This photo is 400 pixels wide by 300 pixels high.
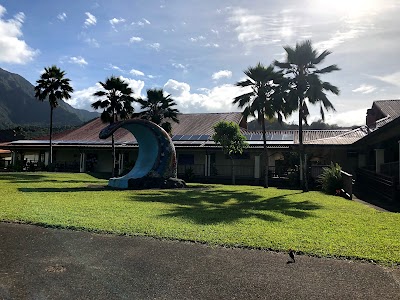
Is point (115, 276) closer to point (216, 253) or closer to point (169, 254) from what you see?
point (169, 254)

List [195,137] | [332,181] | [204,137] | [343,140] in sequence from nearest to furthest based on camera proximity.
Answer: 1. [332,181]
2. [343,140]
3. [204,137]
4. [195,137]

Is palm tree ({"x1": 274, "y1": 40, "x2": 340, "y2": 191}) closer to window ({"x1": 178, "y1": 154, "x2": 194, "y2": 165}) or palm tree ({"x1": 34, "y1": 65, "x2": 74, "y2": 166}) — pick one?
window ({"x1": 178, "y1": 154, "x2": 194, "y2": 165})

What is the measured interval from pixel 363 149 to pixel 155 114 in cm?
1555

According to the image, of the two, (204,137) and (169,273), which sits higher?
(204,137)

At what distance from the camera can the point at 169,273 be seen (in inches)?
199

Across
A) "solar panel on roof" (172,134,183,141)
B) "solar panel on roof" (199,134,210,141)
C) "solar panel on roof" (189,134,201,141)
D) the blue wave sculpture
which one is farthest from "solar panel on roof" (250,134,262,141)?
the blue wave sculpture

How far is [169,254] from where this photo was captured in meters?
5.95

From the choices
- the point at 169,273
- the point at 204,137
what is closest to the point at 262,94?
the point at 204,137

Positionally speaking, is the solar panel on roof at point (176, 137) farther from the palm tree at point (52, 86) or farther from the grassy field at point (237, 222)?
the grassy field at point (237, 222)

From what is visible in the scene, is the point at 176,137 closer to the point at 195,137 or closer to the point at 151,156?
the point at 195,137

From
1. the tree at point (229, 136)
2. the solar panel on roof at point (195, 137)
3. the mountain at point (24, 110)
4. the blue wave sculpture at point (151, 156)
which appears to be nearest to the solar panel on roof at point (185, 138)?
the solar panel on roof at point (195, 137)

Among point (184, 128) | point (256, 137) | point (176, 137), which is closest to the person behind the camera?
point (256, 137)

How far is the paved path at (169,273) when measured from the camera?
4379mm

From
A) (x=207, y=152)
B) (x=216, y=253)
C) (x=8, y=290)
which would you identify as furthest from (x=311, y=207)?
(x=207, y=152)
